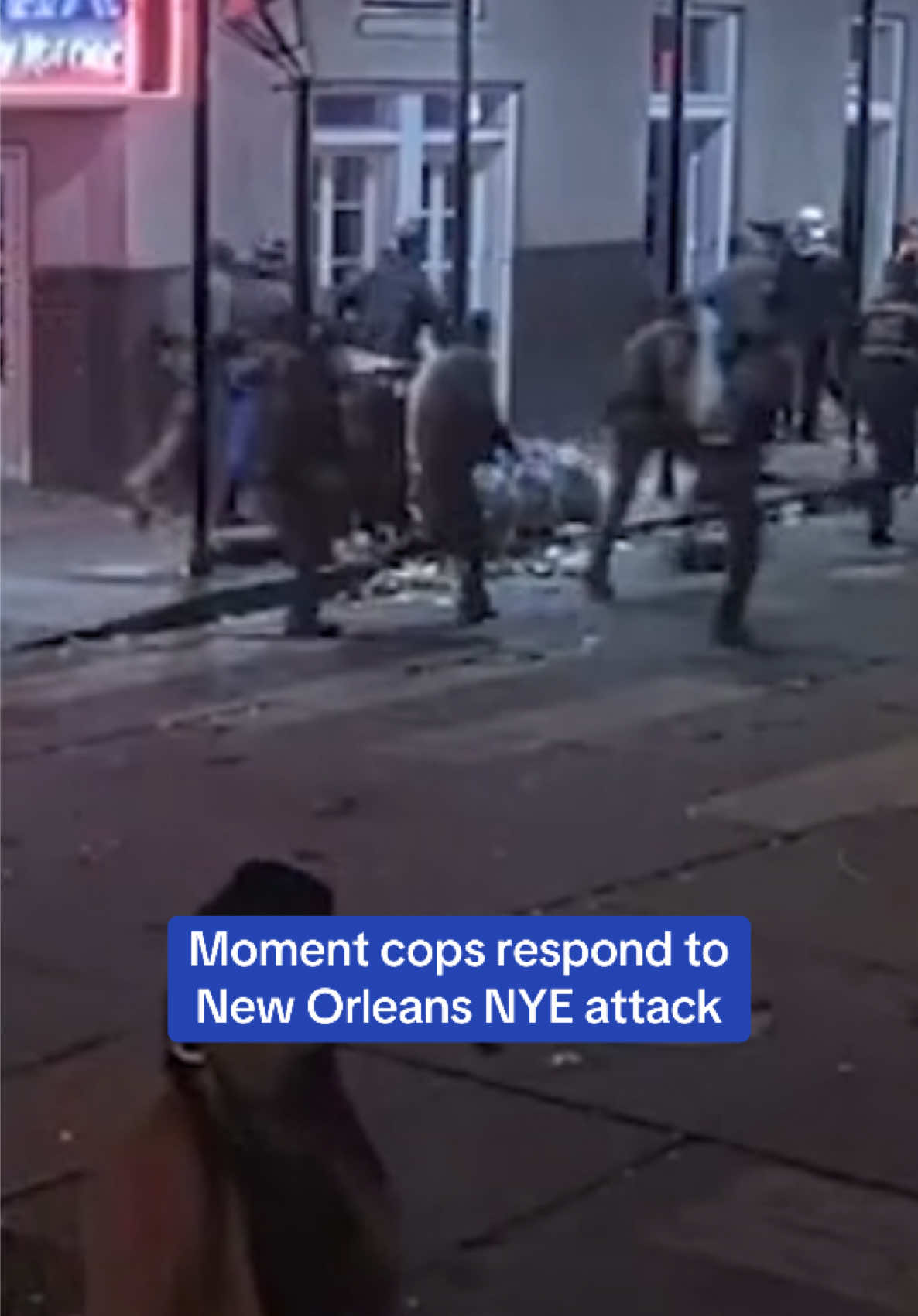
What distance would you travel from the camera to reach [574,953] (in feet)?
21.4

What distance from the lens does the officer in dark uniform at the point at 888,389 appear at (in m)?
19.4

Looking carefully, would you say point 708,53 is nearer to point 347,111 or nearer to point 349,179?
point 349,179

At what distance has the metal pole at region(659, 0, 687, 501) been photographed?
20.3 m

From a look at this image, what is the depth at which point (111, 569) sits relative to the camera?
17.3 metres

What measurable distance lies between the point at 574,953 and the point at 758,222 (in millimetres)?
18118

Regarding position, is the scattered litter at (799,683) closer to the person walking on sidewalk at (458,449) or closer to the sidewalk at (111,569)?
the person walking on sidewalk at (458,449)

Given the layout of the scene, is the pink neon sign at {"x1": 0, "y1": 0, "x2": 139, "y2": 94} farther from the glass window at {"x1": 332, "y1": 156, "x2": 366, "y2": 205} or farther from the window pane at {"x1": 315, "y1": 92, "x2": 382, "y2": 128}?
the glass window at {"x1": 332, "y1": 156, "x2": 366, "y2": 205}

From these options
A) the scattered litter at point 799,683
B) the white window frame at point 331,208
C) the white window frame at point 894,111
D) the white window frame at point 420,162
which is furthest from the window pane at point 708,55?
the scattered litter at point 799,683

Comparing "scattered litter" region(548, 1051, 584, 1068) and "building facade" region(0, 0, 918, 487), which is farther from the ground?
"building facade" region(0, 0, 918, 487)

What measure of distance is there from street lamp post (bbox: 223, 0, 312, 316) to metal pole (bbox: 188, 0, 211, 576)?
0.64 metres

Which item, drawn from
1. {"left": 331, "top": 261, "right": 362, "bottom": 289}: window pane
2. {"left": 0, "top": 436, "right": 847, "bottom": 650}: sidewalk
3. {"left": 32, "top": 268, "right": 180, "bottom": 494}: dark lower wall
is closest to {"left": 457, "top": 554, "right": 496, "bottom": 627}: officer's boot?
{"left": 0, "top": 436, "right": 847, "bottom": 650}: sidewalk

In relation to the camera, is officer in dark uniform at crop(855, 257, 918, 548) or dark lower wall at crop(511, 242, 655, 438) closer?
officer in dark uniform at crop(855, 257, 918, 548)

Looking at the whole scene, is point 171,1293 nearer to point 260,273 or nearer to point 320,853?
point 320,853
